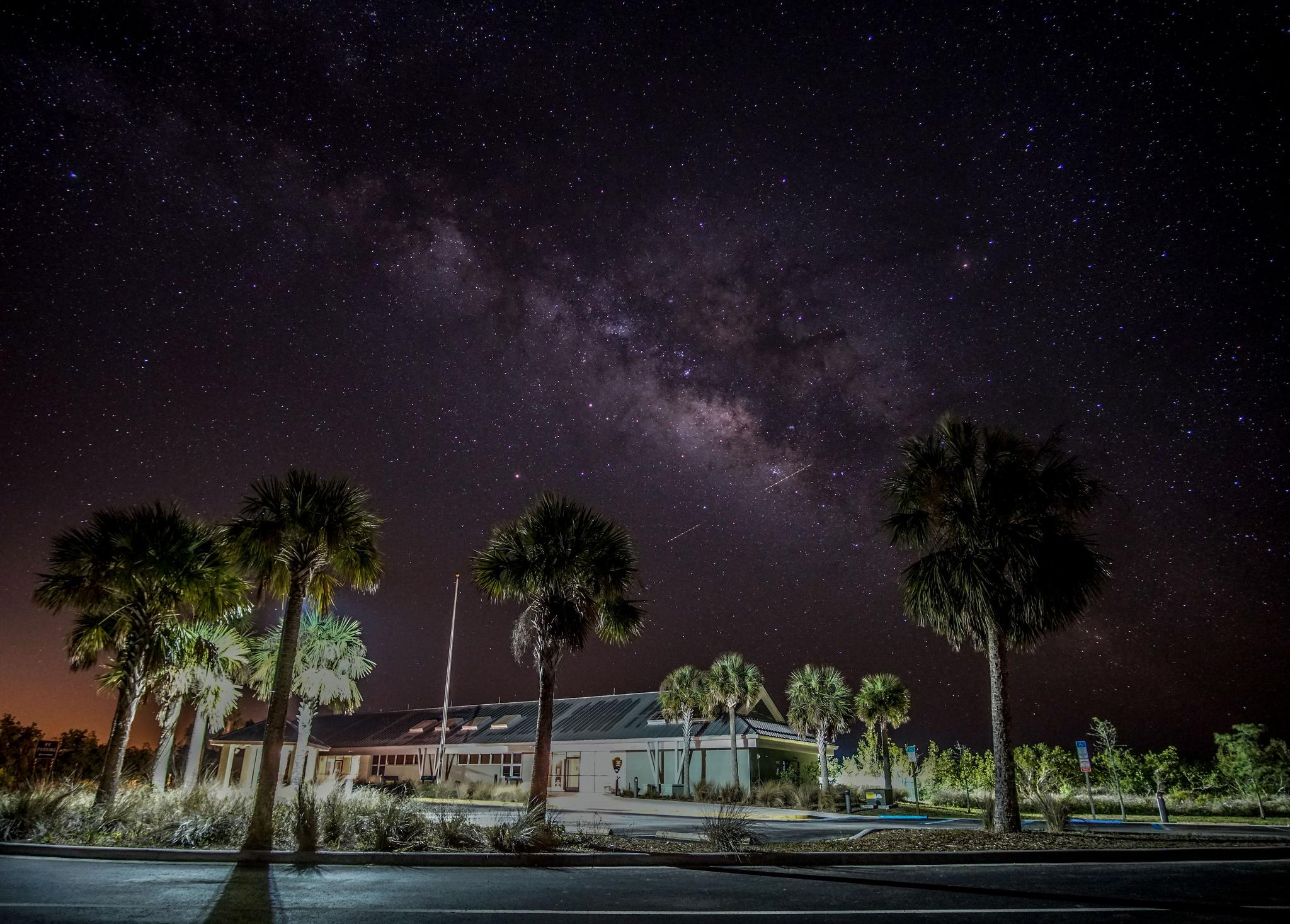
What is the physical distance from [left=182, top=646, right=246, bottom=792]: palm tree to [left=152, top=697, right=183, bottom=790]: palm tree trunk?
0.67m

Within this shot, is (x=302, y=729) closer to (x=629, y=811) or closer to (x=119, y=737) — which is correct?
(x=629, y=811)

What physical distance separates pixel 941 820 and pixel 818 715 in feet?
45.9

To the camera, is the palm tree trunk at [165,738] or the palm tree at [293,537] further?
the palm tree trunk at [165,738]

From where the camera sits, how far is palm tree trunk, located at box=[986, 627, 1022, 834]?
14648 millimetres

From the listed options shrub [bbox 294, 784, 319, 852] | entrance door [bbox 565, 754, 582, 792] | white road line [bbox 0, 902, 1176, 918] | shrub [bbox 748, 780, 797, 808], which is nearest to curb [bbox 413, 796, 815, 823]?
shrub [bbox 748, 780, 797, 808]

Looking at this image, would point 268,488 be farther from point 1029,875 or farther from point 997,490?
point 997,490

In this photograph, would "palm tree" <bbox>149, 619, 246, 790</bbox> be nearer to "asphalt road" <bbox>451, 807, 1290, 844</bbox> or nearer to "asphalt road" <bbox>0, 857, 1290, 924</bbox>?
"asphalt road" <bbox>0, 857, 1290, 924</bbox>

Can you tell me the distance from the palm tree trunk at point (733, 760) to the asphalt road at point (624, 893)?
2767cm

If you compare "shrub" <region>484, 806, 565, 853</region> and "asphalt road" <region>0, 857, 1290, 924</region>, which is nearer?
"asphalt road" <region>0, 857, 1290, 924</region>

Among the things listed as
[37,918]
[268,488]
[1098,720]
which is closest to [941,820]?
[1098,720]

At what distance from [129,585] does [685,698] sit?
30173 mm

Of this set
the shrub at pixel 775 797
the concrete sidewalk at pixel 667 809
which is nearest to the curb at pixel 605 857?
the concrete sidewalk at pixel 667 809

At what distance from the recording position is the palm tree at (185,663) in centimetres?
1628

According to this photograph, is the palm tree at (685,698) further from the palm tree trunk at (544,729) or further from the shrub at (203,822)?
the shrub at (203,822)
